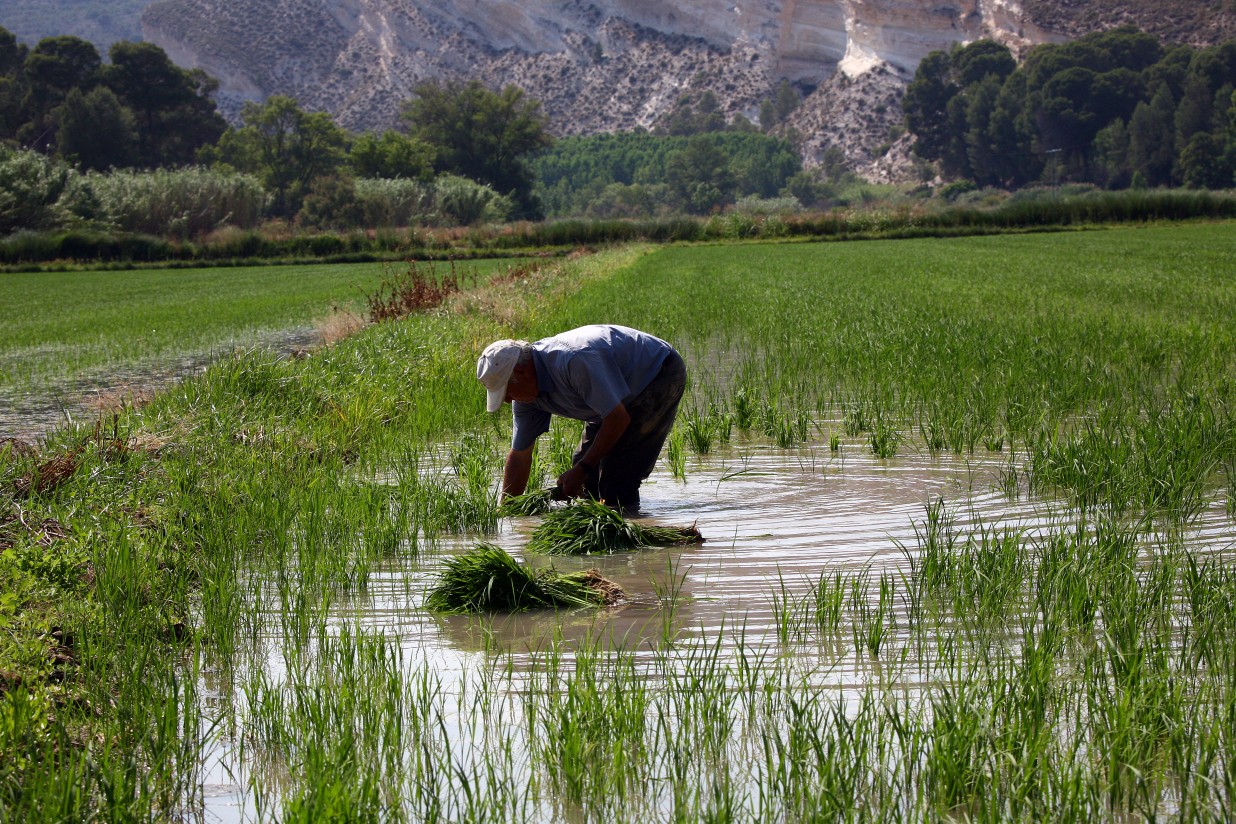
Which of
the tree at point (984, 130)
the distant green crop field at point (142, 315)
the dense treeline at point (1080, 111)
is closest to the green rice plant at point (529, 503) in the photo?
the distant green crop field at point (142, 315)

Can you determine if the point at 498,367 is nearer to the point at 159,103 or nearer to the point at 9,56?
the point at 159,103

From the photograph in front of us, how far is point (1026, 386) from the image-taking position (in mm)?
7910

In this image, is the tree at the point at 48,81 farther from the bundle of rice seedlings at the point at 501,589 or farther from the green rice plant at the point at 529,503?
the bundle of rice seedlings at the point at 501,589

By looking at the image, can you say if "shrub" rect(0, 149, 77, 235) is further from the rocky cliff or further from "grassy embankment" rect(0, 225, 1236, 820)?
the rocky cliff

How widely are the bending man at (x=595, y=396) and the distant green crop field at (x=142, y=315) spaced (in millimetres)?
7779

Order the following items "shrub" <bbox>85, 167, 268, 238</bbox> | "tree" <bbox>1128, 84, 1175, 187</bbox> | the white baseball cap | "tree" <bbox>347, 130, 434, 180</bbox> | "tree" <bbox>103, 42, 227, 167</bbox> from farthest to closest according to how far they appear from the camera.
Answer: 1. "tree" <bbox>1128, 84, 1175, 187</bbox>
2. "tree" <bbox>103, 42, 227, 167</bbox>
3. "tree" <bbox>347, 130, 434, 180</bbox>
4. "shrub" <bbox>85, 167, 268, 238</bbox>
5. the white baseball cap

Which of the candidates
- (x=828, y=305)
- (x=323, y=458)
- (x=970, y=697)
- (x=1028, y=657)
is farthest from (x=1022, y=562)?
(x=828, y=305)

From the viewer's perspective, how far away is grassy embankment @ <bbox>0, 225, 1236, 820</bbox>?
102 inches

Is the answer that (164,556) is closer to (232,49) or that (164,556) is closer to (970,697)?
(970,697)

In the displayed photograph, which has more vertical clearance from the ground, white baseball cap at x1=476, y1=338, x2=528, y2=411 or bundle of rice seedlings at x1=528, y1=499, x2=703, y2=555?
white baseball cap at x1=476, y1=338, x2=528, y2=411

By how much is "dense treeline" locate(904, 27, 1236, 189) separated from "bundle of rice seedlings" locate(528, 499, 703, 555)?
94.0 meters

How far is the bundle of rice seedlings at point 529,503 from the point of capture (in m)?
5.55

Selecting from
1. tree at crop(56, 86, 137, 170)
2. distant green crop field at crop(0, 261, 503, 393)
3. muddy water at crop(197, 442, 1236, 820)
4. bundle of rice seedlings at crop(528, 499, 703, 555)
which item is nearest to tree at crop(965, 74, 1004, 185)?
tree at crop(56, 86, 137, 170)

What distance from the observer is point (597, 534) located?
4.94 metres
